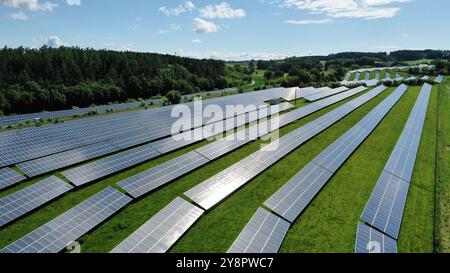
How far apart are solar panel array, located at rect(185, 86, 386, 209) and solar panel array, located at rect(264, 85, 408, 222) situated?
4.05m

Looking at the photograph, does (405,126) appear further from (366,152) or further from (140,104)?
(140,104)

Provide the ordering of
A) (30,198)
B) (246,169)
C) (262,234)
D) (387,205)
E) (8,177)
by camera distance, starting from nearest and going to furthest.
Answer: (262,234), (30,198), (387,205), (8,177), (246,169)

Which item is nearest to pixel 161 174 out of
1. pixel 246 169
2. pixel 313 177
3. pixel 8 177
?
pixel 246 169

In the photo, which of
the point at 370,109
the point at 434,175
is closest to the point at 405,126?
the point at 370,109

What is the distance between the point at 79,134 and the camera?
4284cm

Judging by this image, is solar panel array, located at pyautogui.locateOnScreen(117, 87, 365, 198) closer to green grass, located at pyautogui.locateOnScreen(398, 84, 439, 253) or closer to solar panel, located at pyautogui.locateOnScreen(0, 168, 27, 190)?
solar panel, located at pyautogui.locateOnScreen(0, 168, 27, 190)

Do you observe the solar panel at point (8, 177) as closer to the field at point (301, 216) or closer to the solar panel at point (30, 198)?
the field at point (301, 216)

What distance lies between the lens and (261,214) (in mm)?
24297

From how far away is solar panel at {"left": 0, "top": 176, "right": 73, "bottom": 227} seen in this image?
75.1 ft

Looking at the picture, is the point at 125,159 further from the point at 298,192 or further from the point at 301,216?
the point at 301,216

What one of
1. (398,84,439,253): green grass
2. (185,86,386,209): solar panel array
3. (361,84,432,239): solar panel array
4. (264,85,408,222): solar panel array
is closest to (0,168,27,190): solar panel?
(185,86,386,209): solar panel array

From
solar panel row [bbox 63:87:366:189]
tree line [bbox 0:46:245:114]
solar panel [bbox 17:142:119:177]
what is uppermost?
tree line [bbox 0:46:245:114]

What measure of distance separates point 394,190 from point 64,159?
115 feet

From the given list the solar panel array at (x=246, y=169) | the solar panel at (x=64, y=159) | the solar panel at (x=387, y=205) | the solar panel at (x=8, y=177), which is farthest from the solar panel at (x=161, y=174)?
the solar panel at (x=387, y=205)
